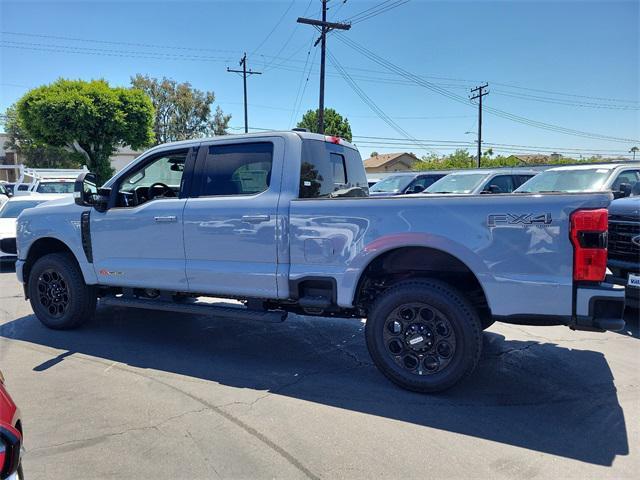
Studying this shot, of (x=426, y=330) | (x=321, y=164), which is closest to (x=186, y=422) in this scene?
(x=426, y=330)

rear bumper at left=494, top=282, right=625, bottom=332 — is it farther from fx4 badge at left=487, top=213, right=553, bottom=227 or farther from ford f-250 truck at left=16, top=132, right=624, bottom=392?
fx4 badge at left=487, top=213, right=553, bottom=227

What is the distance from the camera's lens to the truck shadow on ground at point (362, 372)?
130 inches

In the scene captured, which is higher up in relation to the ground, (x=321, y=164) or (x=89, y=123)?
(x=89, y=123)

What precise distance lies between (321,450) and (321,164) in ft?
9.02

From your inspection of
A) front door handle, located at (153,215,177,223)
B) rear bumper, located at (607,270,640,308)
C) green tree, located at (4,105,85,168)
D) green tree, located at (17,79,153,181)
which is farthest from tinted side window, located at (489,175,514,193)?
green tree, located at (4,105,85,168)

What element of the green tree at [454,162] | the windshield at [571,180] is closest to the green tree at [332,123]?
the green tree at [454,162]

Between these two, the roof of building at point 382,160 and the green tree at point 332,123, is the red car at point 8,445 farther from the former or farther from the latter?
the roof of building at point 382,160

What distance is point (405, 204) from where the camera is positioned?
3.75 m

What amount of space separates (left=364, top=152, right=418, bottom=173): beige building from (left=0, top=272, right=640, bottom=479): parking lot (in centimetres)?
6916

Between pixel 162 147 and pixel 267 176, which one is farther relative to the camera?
pixel 162 147

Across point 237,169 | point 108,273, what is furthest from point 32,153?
point 237,169

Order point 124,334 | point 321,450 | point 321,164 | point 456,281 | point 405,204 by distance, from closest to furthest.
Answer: point 321,450
point 405,204
point 456,281
point 321,164
point 124,334

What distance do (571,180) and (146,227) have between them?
7384mm

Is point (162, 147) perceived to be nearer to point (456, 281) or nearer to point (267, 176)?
point (267, 176)
